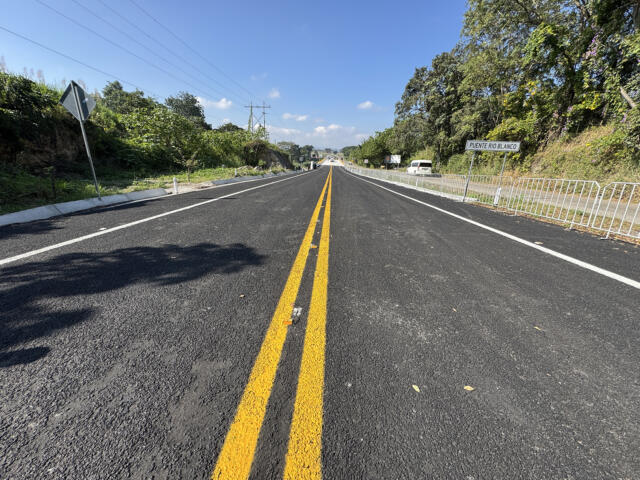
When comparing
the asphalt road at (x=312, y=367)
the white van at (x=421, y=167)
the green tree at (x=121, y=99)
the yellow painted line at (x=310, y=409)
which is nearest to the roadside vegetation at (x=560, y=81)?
the white van at (x=421, y=167)

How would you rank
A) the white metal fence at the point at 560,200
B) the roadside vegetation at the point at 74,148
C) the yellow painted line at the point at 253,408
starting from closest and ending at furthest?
the yellow painted line at the point at 253,408
the white metal fence at the point at 560,200
the roadside vegetation at the point at 74,148

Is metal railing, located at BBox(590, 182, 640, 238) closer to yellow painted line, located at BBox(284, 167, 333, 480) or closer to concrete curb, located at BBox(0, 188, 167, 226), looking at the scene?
yellow painted line, located at BBox(284, 167, 333, 480)

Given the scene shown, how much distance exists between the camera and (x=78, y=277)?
2.65m

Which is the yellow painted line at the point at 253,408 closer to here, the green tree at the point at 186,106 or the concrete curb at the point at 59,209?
the concrete curb at the point at 59,209

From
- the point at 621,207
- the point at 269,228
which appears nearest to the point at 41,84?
the point at 269,228

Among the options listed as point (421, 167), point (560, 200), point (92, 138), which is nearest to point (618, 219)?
point (560, 200)

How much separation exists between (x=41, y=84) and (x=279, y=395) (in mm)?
19213

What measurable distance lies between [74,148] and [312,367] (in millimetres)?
18108

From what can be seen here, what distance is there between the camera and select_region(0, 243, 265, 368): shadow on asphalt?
1.84 m

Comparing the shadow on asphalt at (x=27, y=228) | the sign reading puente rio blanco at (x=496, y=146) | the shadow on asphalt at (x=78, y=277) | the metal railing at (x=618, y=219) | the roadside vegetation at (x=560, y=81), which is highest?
the roadside vegetation at (x=560, y=81)

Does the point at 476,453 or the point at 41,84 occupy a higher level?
the point at 41,84

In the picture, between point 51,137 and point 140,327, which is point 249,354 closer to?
point 140,327

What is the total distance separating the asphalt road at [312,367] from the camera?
1.11 metres

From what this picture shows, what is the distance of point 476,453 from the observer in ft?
3.75
